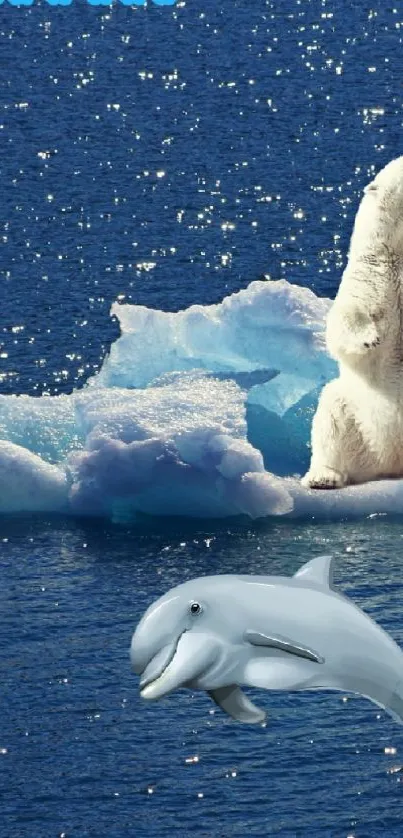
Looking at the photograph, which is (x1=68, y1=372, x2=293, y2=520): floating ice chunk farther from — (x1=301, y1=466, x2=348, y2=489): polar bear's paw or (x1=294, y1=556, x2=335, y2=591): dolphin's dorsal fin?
(x1=294, y1=556, x2=335, y2=591): dolphin's dorsal fin

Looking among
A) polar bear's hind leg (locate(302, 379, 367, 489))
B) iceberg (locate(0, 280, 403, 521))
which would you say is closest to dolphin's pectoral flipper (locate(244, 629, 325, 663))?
polar bear's hind leg (locate(302, 379, 367, 489))

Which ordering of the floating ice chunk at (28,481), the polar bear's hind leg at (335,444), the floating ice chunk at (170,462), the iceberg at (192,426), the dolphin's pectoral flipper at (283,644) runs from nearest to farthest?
the dolphin's pectoral flipper at (283,644) → the polar bear's hind leg at (335,444) → the floating ice chunk at (170,462) → the iceberg at (192,426) → the floating ice chunk at (28,481)

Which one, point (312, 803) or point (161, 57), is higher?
point (161, 57)

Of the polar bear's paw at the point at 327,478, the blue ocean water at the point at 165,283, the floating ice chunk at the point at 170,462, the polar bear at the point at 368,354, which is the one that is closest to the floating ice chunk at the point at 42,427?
the floating ice chunk at the point at 170,462

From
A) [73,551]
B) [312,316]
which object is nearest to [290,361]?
[312,316]

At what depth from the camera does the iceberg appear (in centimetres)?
4341

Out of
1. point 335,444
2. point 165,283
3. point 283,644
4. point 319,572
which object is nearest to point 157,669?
point 283,644

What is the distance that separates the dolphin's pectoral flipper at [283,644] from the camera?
18000 millimetres

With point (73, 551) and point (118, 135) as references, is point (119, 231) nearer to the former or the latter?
point (118, 135)

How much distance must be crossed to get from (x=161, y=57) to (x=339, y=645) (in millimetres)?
126517

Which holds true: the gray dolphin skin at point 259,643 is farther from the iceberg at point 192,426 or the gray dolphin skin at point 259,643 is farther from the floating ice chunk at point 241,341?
the floating ice chunk at point 241,341

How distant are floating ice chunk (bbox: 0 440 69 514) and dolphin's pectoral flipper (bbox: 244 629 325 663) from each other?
2676cm

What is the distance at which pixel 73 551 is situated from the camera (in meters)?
45.3

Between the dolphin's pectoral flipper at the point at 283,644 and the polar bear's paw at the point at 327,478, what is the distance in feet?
63.8
